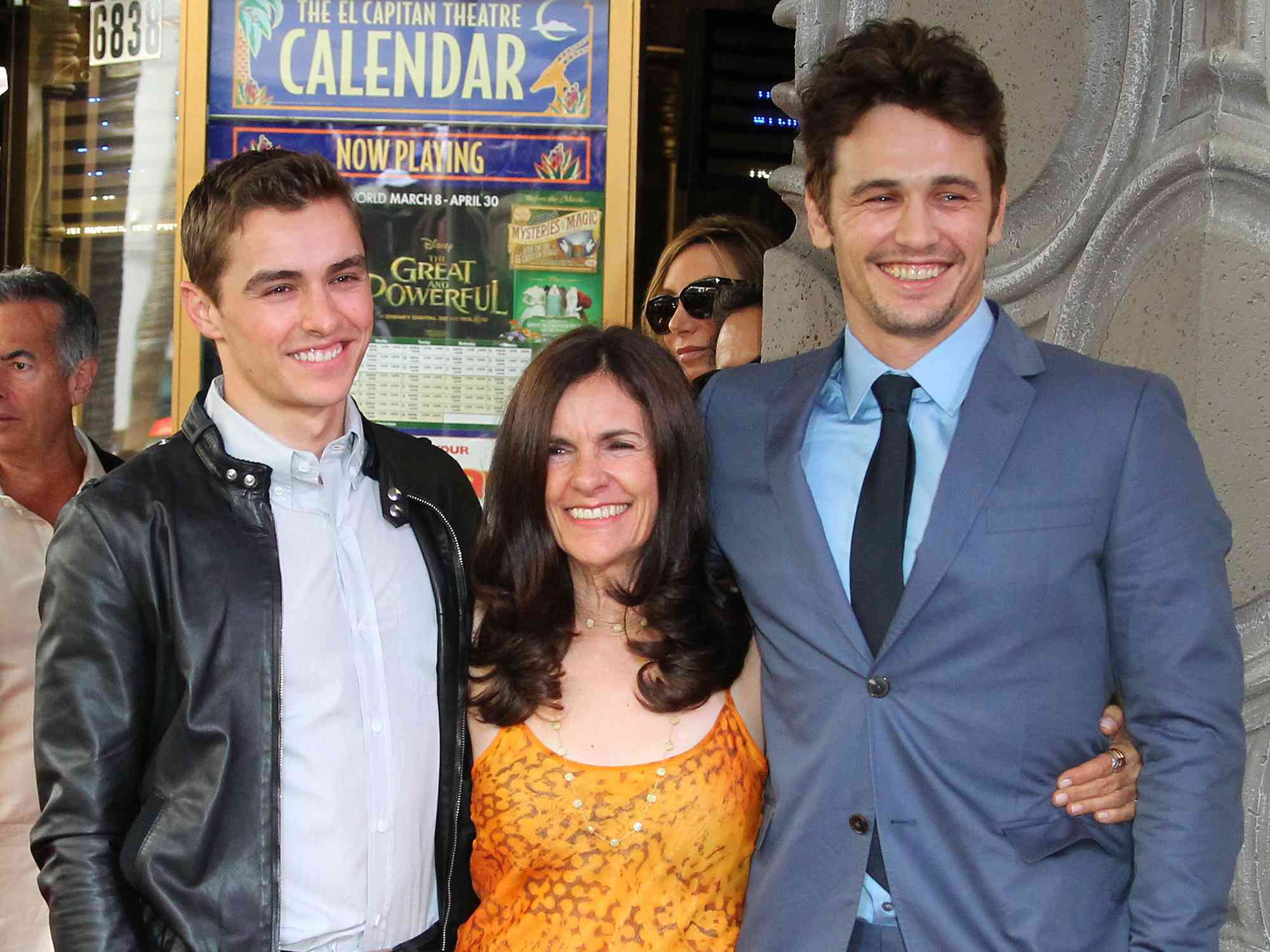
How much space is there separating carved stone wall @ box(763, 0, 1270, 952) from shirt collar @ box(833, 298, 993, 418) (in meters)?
0.42

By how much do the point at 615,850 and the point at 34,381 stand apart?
226 cm

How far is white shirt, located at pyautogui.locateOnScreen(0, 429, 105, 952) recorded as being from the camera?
337cm

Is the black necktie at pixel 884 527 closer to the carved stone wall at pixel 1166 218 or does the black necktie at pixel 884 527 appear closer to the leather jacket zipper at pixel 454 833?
the carved stone wall at pixel 1166 218

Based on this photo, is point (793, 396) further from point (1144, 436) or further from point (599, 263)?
point (599, 263)

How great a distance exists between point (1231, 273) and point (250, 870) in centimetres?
178

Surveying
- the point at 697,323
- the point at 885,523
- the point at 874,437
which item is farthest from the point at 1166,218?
the point at 697,323

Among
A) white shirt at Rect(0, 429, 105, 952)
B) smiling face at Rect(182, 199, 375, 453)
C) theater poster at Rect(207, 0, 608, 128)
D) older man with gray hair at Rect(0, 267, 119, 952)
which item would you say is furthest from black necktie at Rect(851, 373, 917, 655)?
theater poster at Rect(207, 0, 608, 128)

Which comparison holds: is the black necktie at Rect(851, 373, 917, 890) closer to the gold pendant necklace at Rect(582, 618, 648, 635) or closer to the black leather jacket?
the gold pendant necklace at Rect(582, 618, 648, 635)

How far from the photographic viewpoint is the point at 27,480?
12.3 feet

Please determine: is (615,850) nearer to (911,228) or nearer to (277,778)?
(277,778)

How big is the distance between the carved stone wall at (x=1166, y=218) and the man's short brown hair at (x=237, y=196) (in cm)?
126

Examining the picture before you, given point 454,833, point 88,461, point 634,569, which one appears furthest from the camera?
point 88,461

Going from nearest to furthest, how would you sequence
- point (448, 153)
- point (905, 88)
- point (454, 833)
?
1. point (905, 88)
2. point (454, 833)
3. point (448, 153)

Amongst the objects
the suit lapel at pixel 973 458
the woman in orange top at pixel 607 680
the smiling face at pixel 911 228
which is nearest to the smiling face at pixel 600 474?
the woman in orange top at pixel 607 680
